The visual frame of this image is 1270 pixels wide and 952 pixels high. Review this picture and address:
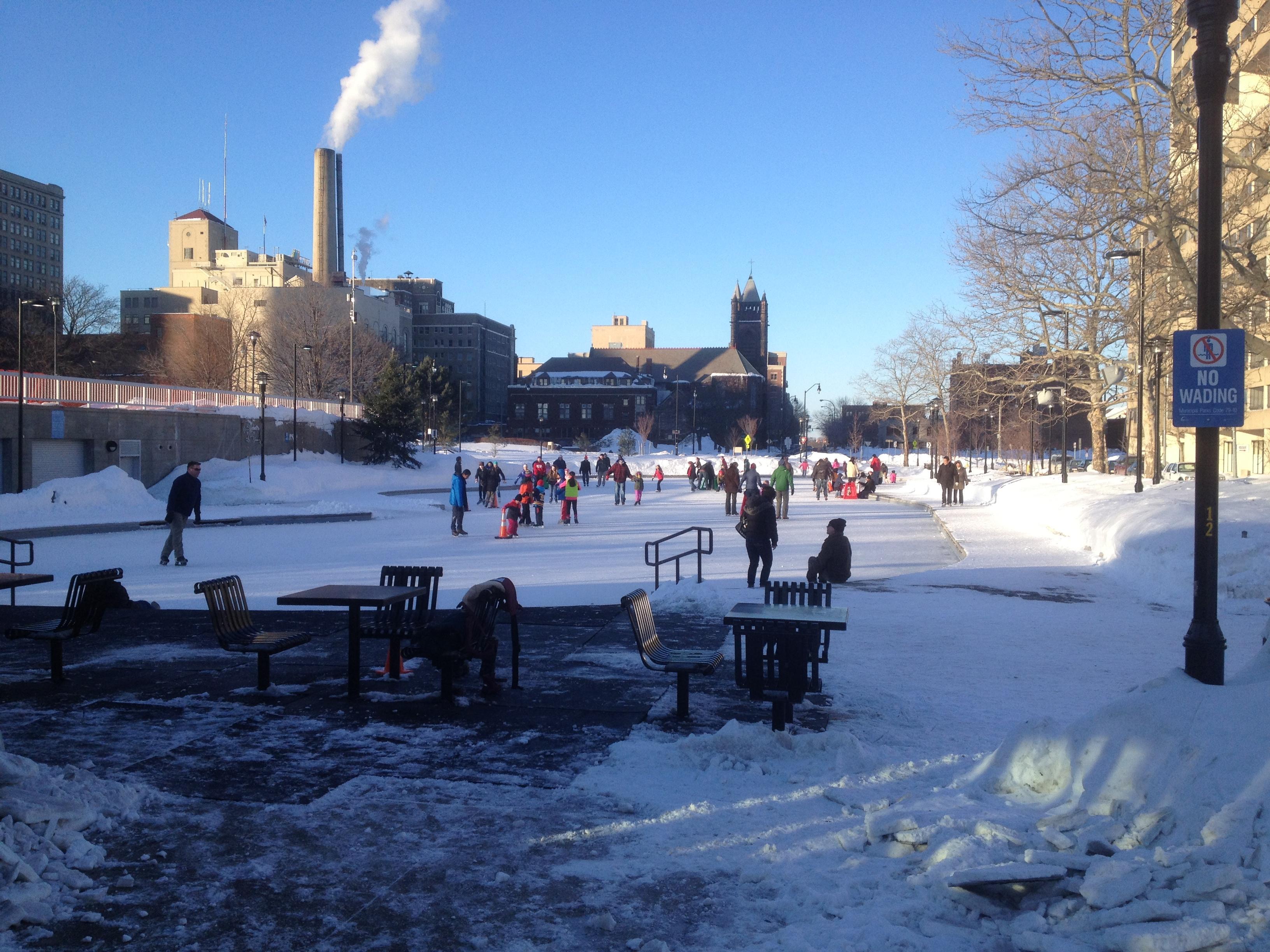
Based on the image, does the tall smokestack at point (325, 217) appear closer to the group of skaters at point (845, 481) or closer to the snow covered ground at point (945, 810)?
the group of skaters at point (845, 481)

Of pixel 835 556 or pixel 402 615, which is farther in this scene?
pixel 835 556

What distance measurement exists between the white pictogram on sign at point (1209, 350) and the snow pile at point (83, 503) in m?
23.9

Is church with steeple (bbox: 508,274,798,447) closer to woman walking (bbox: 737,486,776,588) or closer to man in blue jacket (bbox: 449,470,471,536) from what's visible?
man in blue jacket (bbox: 449,470,471,536)

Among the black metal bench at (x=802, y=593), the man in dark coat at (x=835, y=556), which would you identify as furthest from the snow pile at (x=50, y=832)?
the man in dark coat at (x=835, y=556)

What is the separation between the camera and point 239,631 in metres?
7.79

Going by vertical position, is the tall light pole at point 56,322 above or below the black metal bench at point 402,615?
above

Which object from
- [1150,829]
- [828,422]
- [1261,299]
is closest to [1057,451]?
[828,422]

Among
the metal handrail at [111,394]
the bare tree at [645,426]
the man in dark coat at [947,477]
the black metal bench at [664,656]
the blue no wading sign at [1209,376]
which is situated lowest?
the black metal bench at [664,656]

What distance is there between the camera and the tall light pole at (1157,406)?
2978 centimetres

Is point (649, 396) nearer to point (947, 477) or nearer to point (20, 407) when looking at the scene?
point (947, 477)

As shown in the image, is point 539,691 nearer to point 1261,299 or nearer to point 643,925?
point 643,925

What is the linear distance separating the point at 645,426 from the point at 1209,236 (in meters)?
110

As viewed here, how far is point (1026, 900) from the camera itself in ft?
13.1

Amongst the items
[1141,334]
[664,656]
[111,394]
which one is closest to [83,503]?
[111,394]
